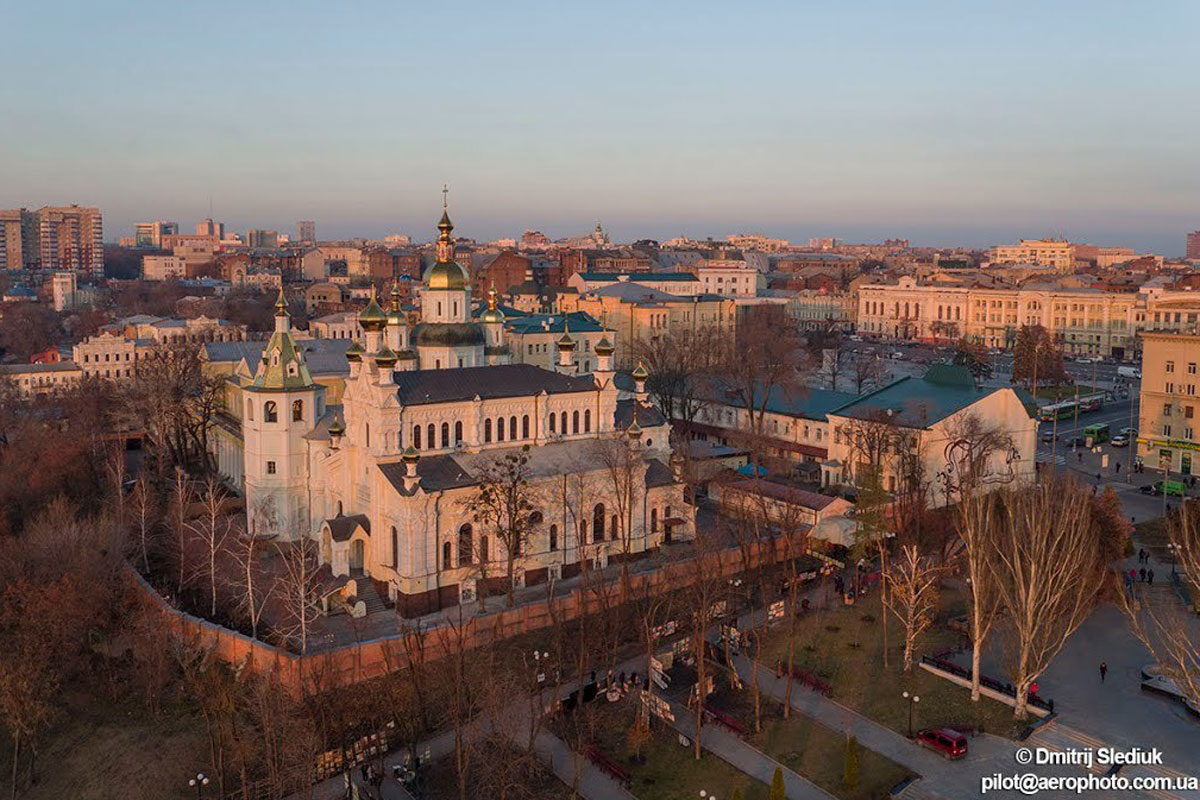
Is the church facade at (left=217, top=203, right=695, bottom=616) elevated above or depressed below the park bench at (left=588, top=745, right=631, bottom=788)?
above

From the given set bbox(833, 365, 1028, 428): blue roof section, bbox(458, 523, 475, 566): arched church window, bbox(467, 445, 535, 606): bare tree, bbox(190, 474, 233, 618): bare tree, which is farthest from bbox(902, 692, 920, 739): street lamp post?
bbox(190, 474, 233, 618): bare tree

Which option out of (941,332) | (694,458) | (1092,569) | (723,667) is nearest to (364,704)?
(723,667)

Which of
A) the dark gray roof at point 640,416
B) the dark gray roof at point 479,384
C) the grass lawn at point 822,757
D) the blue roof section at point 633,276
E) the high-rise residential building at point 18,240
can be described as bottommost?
the grass lawn at point 822,757

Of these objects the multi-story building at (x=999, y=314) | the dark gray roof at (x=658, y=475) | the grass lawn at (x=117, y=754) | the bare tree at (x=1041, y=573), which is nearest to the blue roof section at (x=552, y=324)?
the dark gray roof at (x=658, y=475)

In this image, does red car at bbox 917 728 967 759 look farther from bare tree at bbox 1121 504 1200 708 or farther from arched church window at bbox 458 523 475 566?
arched church window at bbox 458 523 475 566

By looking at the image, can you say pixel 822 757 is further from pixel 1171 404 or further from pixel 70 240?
pixel 70 240

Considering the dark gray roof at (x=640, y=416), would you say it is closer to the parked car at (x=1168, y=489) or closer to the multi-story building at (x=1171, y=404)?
the parked car at (x=1168, y=489)
